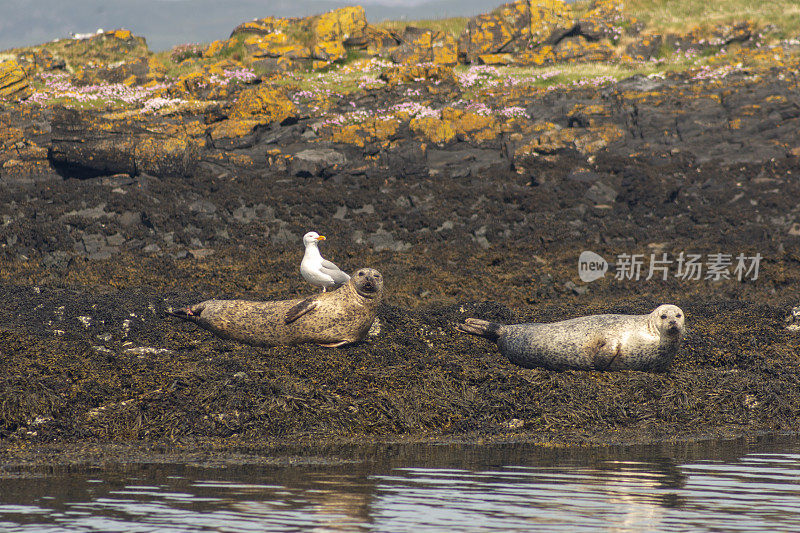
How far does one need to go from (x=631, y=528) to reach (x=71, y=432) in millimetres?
4781

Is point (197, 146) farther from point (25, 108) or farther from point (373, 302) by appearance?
point (373, 302)

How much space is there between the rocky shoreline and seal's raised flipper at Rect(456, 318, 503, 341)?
5.3 inches

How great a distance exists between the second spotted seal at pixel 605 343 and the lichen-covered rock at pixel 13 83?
1095 inches

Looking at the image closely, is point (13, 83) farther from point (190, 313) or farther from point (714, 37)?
point (714, 37)

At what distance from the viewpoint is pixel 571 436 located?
8.31m

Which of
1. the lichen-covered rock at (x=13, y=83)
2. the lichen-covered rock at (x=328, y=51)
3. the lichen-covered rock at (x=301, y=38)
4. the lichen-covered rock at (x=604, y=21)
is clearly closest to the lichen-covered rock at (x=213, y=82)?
the lichen-covered rock at (x=301, y=38)

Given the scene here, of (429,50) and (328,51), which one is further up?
(429,50)

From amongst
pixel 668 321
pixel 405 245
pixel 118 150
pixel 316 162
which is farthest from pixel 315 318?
pixel 118 150

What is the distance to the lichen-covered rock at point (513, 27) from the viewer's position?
4103 cm

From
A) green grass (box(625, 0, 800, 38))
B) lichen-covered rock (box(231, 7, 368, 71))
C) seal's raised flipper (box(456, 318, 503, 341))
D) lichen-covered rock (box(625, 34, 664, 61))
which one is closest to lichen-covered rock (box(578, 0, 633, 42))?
green grass (box(625, 0, 800, 38))

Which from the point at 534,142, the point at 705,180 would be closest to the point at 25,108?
the point at 534,142

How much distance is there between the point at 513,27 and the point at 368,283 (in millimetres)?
34430

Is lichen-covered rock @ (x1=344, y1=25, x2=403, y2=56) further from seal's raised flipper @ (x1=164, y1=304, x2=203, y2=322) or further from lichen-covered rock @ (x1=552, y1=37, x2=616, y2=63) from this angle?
seal's raised flipper @ (x1=164, y1=304, x2=203, y2=322)

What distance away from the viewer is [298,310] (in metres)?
10.6
